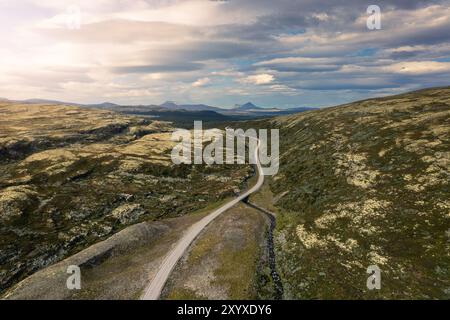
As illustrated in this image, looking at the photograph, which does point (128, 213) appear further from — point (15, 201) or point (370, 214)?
point (370, 214)

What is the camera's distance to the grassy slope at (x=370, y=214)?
4809 cm

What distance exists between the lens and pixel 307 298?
4616cm

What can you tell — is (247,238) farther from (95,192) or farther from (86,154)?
(86,154)

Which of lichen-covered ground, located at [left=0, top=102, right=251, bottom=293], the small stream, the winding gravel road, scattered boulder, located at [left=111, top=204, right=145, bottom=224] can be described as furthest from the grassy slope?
scattered boulder, located at [left=111, top=204, right=145, bottom=224]

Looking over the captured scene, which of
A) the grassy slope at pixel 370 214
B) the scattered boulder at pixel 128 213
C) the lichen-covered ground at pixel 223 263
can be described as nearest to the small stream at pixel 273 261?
the grassy slope at pixel 370 214

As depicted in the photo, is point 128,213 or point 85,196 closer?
point 128,213

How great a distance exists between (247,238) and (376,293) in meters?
26.3

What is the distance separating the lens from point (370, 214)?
66250 mm

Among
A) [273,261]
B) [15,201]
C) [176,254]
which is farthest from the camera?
[15,201]

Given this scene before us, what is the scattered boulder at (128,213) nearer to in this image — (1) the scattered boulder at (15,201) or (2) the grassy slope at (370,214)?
(1) the scattered boulder at (15,201)

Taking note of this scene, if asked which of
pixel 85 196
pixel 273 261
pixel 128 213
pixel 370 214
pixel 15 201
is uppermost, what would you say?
pixel 370 214

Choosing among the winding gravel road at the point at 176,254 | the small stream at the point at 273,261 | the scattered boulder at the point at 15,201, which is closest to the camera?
the winding gravel road at the point at 176,254

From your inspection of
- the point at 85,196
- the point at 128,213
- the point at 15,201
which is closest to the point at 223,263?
the point at 128,213
